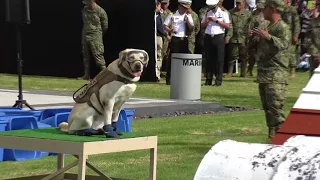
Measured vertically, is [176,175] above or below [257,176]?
below

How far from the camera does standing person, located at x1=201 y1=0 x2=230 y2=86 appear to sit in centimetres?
2214

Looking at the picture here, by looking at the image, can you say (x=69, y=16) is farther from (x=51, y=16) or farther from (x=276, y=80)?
(x=276, y=80)

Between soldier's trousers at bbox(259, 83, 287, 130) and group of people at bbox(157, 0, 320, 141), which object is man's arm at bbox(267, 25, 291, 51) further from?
soldier's trousers at bbox(259, 83, 287, 130)

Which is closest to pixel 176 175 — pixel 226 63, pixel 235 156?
pixel 235 156

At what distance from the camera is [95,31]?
22.8m

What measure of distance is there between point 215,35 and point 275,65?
10.9 m

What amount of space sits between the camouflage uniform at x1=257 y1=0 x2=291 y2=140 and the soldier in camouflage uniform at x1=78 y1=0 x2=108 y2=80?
441 inches

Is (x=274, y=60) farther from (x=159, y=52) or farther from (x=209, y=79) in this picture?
(x=159, y=52)

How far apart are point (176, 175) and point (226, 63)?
1747 centimetres

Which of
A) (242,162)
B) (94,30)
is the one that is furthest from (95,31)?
(242,162)

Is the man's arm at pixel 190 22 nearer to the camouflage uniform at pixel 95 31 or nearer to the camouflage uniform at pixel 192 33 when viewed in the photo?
the camouflage uniform at pixel 192 33

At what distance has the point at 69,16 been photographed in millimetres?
24484

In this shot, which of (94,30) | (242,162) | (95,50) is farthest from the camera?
(95,50)

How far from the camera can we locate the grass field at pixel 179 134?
9.77m
